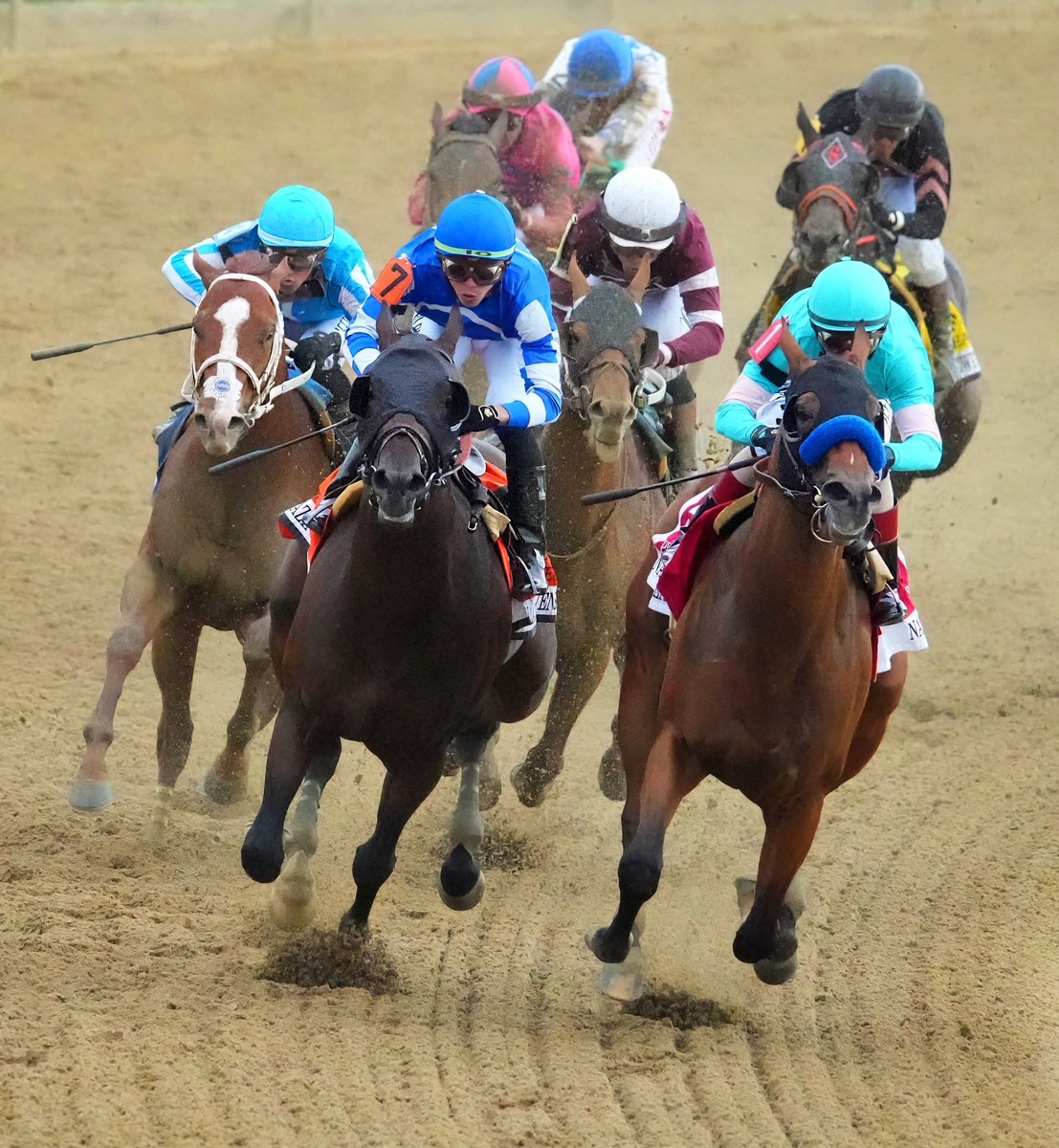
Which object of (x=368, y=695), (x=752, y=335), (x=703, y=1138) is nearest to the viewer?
→ (x=703, y=1138)

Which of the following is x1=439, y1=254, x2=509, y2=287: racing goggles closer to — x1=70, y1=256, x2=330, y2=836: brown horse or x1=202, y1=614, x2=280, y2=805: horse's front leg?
x1=70, y1=256, x2=330, y2=836: brown horse

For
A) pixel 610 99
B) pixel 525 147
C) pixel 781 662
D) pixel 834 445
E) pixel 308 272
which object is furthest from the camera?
pixel 610 99

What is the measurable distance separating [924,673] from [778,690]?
4928 millimetres

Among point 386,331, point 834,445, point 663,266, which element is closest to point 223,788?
point 386,331

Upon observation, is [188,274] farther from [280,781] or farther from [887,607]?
[887,607]

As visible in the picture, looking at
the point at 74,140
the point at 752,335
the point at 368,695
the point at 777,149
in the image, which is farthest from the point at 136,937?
the point at 777,149

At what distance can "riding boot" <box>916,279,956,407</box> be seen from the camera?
32.4 ft

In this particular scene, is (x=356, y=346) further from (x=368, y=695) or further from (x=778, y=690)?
(x=778, y=690)

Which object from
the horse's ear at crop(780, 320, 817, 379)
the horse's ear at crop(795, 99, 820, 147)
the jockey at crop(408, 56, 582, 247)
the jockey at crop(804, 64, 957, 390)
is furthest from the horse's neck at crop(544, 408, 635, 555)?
the jockey at crop(408, 56, 582, 247)

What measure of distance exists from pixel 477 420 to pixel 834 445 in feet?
3.62

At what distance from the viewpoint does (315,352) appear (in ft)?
24.1

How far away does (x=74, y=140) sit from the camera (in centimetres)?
1599

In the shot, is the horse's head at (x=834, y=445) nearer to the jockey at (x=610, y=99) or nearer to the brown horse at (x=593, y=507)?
the brown horse at (x=593, y=507)

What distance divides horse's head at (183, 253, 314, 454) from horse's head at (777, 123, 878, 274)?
10.9 feet
